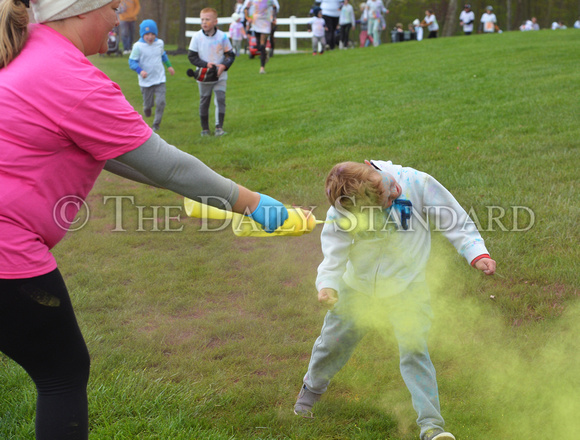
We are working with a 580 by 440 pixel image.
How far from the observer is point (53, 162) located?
68.7 inches

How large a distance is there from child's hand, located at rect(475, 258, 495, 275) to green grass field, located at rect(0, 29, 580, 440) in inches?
32.2

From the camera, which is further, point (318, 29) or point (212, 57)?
point (318, 29)

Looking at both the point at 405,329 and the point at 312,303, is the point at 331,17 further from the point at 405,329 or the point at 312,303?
the point at 405,329

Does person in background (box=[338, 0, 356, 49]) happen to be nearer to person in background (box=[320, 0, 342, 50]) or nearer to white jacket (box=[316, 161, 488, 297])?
person in background (box=[320, 0, 342, 50])

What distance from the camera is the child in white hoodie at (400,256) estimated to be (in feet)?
8.85

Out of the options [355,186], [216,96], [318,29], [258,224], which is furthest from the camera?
[318,29]

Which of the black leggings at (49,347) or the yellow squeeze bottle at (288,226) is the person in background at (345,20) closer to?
the yellow squeeze bottle at (288,226)

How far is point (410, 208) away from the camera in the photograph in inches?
107

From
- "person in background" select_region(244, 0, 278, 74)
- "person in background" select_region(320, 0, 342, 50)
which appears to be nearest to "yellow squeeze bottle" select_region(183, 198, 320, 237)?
"person in background" select_region(244, 0, 278, 74)

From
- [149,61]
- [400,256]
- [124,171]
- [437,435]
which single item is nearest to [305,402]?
[437,435]

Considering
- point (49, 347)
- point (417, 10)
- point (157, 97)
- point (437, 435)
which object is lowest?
point (437, 435)

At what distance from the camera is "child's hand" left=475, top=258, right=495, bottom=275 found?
8.68 feet

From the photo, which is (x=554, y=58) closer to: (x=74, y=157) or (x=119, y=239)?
(x=119, y=239)

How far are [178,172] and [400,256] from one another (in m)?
1.26
